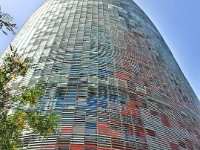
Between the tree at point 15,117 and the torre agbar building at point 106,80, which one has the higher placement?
the tree at point 15,117

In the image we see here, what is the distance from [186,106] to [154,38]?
300 inches

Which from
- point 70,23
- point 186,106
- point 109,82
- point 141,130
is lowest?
point 186,106

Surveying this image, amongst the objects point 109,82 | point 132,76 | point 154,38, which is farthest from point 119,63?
point 154,38

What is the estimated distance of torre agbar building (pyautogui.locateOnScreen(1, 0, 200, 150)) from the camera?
1977 centimetres

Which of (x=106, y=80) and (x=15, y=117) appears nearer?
(x=15, y=117)

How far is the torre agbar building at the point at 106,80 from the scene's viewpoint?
19.8m

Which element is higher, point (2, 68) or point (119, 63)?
point (2, 68)

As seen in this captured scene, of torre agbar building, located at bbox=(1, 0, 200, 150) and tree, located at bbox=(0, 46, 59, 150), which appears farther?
torre agbar building, located at bbox=(1, 0, 200, 150)

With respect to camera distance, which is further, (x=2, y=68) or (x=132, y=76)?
(x=132, y=76)

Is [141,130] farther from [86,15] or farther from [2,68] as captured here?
[86,15]

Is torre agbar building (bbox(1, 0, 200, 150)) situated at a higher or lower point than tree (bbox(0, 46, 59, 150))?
lower

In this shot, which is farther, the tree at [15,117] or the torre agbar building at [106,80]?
the torre agbar building at [106,80]

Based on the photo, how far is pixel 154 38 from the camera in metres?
33.6

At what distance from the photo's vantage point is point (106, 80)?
77.0ft
